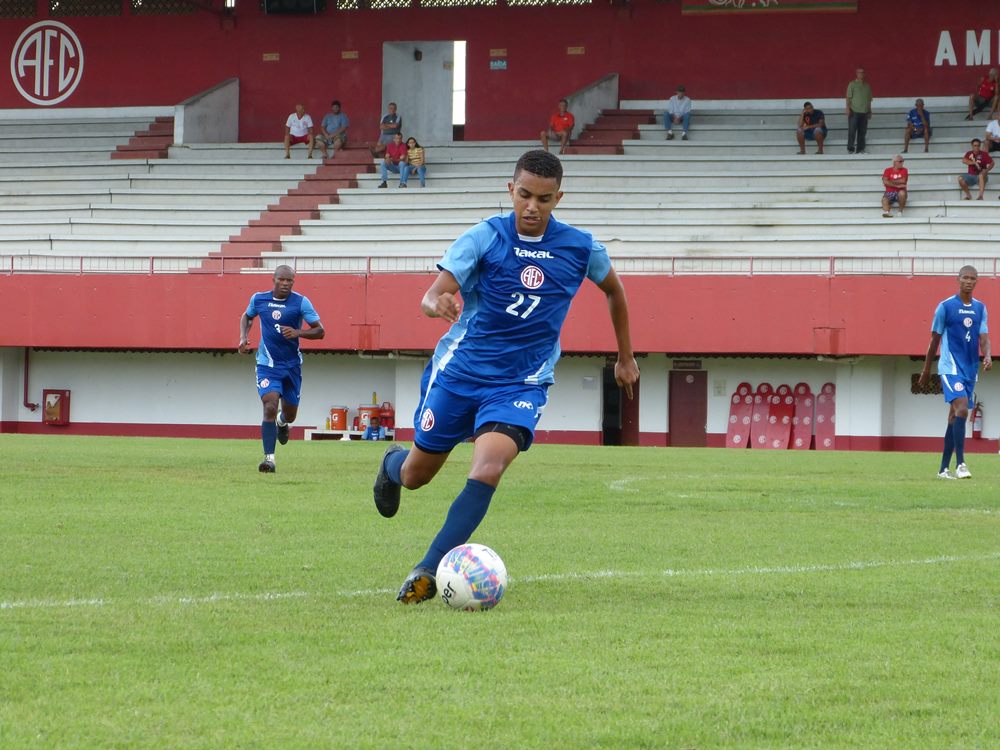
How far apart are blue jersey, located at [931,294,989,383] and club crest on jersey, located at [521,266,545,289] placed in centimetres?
1021

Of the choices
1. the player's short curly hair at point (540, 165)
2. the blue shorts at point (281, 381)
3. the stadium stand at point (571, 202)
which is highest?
the stadium stand at point (571, 202)

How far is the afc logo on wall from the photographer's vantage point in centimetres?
4338

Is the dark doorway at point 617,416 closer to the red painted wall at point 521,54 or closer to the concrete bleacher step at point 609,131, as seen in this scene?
the concrete bleacher step at point 609,131

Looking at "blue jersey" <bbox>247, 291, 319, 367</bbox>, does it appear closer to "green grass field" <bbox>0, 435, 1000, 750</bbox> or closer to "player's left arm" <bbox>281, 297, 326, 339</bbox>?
"player's left arm" <bbox>281, 297, 326, 339</bbox>

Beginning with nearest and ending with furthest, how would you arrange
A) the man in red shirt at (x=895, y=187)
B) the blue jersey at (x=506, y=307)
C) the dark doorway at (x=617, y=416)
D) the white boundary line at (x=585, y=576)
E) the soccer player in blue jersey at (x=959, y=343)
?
the white boundary line at (x=585, y=576), the blue jersey at (x=506, y=307), the soccer player in blue jersey at (x=959, y=343), the man in red shirt at (x=895, y=187), the dark doorway at (x=617, y=416)

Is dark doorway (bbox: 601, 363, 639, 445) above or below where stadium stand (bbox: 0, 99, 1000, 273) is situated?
below

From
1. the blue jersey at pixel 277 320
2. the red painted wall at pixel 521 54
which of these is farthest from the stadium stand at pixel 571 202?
the blue jersey at pixel 277 320

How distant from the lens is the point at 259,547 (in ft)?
28.8

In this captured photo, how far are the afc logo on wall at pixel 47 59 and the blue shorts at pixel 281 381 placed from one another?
29.2 m

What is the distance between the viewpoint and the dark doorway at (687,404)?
3316 cm

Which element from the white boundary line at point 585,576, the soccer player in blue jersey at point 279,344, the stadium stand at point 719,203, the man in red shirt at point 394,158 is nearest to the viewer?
the white boundary line at point 585,576

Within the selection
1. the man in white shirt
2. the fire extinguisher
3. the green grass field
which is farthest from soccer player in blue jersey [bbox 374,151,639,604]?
Result: the man in white shirt

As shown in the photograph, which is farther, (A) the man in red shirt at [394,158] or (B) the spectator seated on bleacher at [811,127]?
(A) the man in red shirt at [394,158]

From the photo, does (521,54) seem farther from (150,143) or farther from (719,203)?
(150,143)
